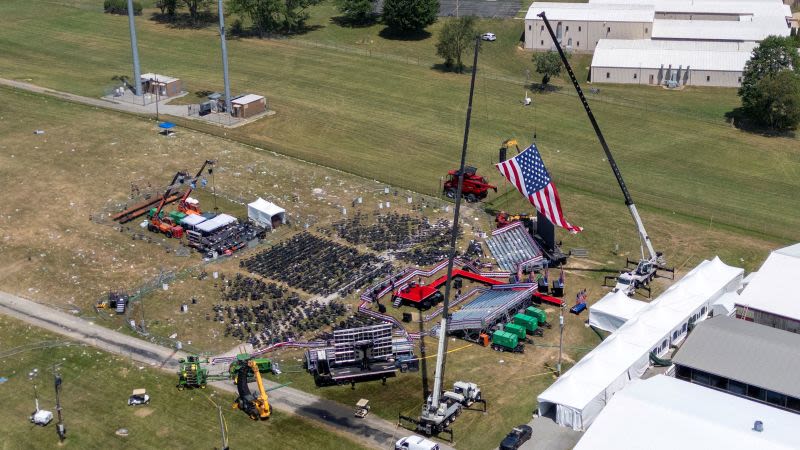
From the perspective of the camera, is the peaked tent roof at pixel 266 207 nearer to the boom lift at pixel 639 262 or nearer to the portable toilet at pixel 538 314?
the portable toilet at pixel 538 314

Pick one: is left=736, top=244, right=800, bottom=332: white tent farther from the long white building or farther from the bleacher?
the long white building

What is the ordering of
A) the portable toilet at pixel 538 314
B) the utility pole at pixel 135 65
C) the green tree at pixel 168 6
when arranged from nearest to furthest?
the portable toilet at pixel 538 314
the utility pole at pixel 135 65
the green tree at pixel 168 6

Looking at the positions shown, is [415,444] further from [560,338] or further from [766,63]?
[766,63]

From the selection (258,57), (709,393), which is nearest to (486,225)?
(709,393)

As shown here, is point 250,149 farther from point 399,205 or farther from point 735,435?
point 735,435

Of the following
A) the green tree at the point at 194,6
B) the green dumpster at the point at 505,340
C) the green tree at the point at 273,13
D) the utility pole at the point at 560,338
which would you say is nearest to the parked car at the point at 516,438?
the utility pole at the point at 560,338

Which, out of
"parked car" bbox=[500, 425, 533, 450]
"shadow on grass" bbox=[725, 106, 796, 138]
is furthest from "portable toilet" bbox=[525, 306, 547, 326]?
"shadow on grass" bbox=[725, 106, 796, 138]

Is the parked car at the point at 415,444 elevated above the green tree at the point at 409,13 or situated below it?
below
